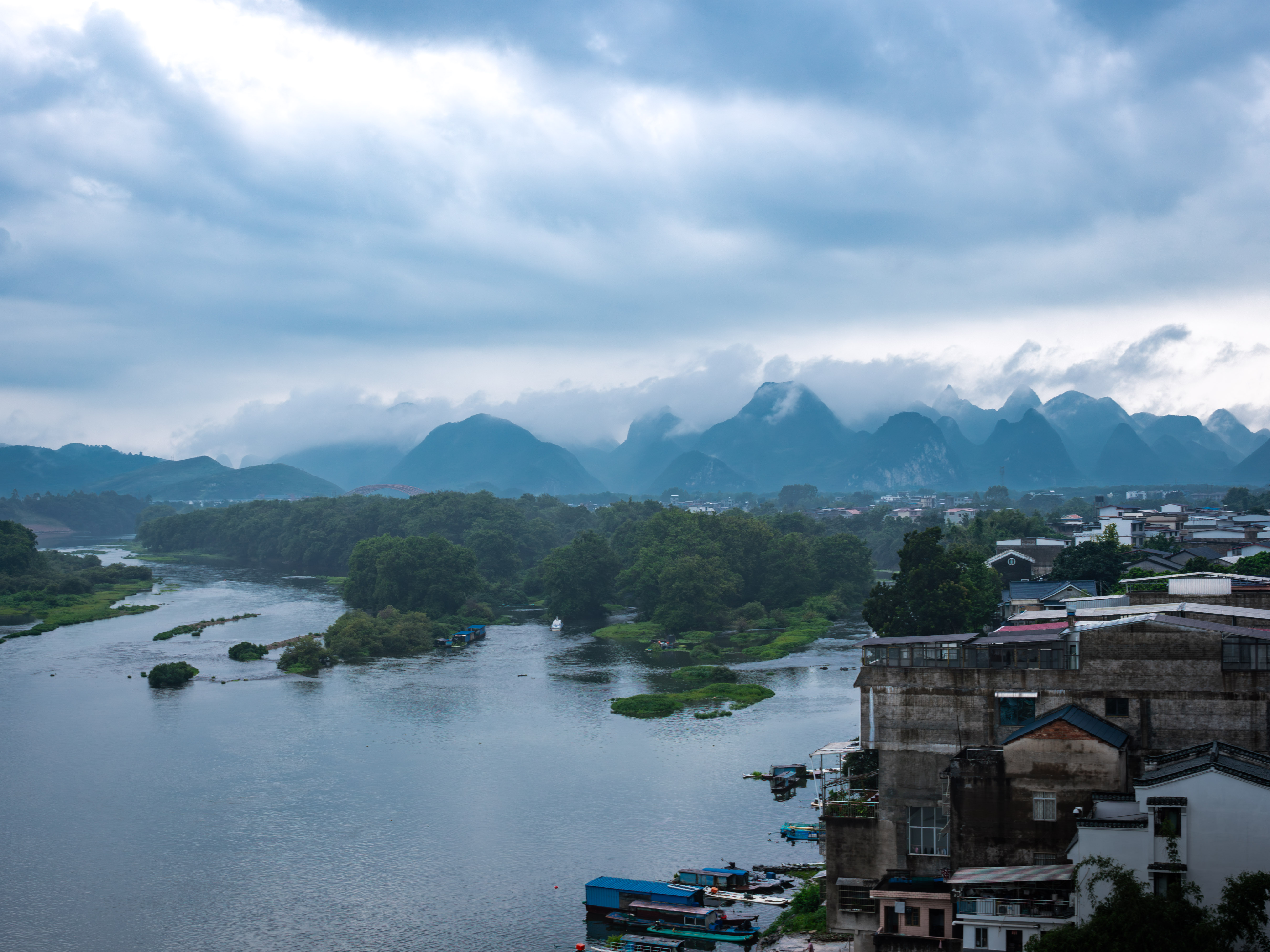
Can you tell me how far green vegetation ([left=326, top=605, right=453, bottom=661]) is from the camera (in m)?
42.4

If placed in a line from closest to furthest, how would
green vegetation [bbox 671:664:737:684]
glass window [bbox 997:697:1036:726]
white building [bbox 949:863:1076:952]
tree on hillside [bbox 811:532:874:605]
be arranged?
1. white building [bbox 949:863:1076:952]
2. glass window [bbox 997:697:1036:726]
3. green vegetation [bbox 671:664:737:684]
4. tree on hillside [bbox 811:532:874:605]

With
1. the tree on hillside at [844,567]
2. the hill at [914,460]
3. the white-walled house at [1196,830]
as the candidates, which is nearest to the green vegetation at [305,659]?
the tree on hillside at [844,567]

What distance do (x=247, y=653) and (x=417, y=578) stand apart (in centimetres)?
1198

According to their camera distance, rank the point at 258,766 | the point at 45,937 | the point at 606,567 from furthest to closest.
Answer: the point at 606,567 < the point at 258,766 < the point at 45,937

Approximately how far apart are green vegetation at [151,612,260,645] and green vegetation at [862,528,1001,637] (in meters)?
25.5

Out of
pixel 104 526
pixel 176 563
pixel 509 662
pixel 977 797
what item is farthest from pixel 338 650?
pixel 104 526

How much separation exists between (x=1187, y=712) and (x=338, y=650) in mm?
34625

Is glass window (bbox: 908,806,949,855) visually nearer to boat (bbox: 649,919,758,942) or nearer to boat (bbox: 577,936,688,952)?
boat (bbox: 649,919,758,942)

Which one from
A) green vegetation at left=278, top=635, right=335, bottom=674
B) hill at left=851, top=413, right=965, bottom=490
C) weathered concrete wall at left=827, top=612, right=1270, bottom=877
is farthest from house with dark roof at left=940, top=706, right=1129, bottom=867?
hill at left=851, top=413, right=965, bottom=490

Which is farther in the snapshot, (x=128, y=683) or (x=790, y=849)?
(x=128, y=683)

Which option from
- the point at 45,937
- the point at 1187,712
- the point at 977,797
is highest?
the point at 1187,712

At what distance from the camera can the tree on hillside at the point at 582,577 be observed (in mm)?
53688

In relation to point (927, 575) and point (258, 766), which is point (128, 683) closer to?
point (258, 766)

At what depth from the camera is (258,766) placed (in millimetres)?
26469
